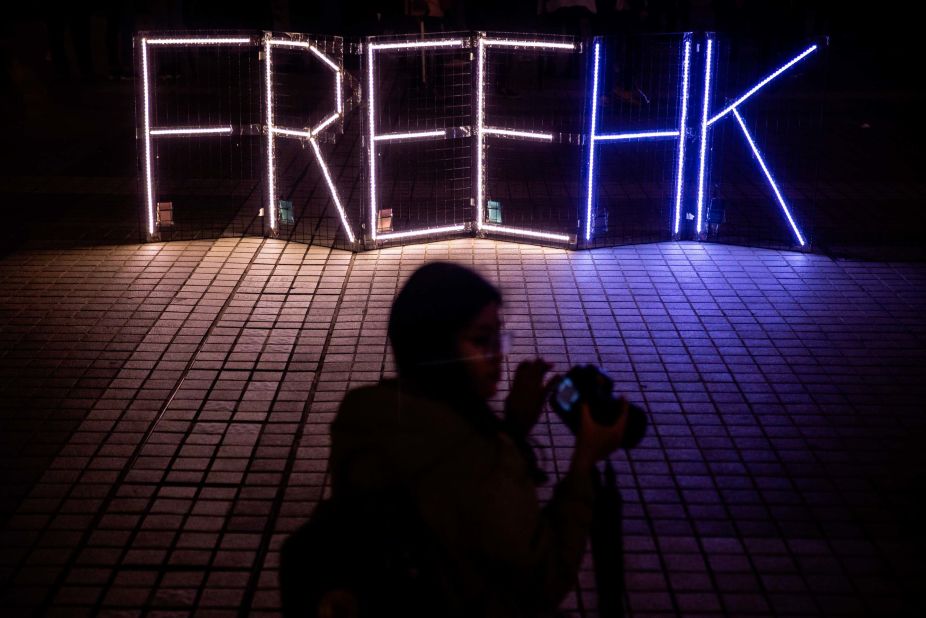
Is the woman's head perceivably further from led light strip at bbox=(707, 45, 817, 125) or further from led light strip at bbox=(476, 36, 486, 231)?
led light strip at bbox=(707, 45, 817, 125)

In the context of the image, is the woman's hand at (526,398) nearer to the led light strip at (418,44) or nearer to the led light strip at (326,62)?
the led light strip at (418,44)

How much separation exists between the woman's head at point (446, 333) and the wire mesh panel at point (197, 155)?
18.6 feet

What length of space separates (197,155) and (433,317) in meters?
9.30

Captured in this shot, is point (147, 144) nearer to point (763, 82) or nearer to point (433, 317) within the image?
point (763, 82)

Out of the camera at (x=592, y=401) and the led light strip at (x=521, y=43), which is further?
the led light strip at (x=521, y=43)

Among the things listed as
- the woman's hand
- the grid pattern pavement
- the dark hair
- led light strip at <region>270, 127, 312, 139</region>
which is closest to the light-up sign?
led light strip at <region>270, 127, 312, 139</region>

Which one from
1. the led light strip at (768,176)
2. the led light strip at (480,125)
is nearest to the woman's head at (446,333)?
the led light strip at (480,125)

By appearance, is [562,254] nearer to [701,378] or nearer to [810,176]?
[701,378]

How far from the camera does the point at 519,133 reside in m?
7.88

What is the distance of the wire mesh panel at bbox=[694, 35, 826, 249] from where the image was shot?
7.91 meters

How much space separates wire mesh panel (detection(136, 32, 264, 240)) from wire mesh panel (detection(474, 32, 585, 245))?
162cm

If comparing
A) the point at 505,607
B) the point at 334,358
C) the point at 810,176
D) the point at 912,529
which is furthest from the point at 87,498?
the point at 810,176

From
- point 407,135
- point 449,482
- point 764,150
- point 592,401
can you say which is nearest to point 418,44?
point 407,135

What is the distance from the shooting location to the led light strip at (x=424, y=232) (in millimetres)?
8086
